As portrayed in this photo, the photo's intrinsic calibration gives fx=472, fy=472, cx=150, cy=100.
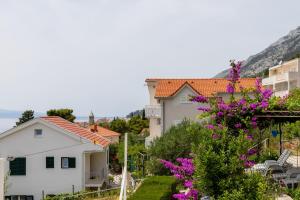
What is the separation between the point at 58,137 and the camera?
110 feet

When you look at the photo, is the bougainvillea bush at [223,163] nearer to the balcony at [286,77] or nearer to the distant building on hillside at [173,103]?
the distant building on hillside at [173,103]

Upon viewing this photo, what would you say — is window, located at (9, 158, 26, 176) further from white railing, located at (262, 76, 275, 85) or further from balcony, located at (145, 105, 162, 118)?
white railing, located at (262, 76, 275, 85)

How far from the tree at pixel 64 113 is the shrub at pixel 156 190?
1981 inches

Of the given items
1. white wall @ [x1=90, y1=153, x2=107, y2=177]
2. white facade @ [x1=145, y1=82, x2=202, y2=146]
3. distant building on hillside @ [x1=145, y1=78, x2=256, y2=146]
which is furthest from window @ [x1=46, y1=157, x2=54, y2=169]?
white facade @ [x1=145, y1=82, x2=202, y2=146]

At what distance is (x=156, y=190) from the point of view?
52.2ft

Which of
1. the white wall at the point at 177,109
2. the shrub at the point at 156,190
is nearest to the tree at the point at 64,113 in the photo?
the white wall at the point at 177,109

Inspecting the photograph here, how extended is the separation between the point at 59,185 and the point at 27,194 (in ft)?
7.89

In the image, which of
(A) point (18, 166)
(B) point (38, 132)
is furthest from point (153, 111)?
(A) point (18, 166)

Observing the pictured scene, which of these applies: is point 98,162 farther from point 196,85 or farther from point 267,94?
point 267,94

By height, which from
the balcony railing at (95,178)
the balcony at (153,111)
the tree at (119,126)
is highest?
the balcony at (153,111)

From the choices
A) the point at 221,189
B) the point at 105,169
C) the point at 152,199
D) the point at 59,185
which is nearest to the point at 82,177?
the point at 59,185

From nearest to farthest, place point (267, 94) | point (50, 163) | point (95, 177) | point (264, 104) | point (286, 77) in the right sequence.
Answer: point (264, 104), point (267, 94), point (50, 163), point (95, 177), point (286, 77)

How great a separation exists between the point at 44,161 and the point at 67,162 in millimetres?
1619

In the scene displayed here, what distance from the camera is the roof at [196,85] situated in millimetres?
43781
